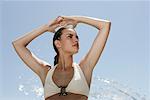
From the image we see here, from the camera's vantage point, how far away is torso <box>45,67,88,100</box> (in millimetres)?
3221

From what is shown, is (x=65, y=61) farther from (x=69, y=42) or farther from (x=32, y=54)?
(x=32, y=54)

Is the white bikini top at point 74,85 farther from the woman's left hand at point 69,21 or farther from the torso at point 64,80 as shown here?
the woman's left hand at point 69,21

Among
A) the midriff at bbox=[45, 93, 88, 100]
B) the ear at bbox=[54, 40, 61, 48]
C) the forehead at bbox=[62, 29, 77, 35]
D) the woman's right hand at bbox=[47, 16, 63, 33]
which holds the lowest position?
the midriff at bbox=[45, 93, 88, 100]

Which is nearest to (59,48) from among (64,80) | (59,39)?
(59,39)

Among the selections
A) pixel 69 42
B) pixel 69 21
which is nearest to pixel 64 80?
pixel 69 42

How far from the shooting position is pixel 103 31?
3404 millimetres

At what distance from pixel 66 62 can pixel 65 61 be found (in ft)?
0.04

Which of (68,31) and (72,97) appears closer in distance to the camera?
(72,97)

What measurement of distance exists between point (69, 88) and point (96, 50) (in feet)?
1.44

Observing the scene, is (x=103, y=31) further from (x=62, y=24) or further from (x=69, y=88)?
(x=69, y=88)

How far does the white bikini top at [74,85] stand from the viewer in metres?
3.22

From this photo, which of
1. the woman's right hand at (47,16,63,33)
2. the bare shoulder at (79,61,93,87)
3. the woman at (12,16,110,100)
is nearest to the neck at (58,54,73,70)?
the woman at (12,16,110,100)

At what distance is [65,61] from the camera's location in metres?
3.46

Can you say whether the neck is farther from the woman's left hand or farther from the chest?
the woman's left hand
